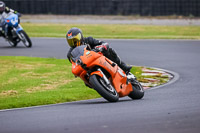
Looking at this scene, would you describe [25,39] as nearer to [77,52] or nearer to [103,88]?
[77,52]

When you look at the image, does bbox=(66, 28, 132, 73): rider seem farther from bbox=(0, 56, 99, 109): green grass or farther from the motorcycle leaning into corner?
the motorcycle leaning into corner

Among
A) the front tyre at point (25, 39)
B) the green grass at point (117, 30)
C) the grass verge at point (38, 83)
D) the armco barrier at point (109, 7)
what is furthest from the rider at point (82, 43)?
the armco barrier at point (109, 7)

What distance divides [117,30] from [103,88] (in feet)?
63.4

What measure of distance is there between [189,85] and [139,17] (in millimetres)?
20918

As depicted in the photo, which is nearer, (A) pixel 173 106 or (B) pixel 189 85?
(A) pixel 173 106

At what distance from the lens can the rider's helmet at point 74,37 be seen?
8.05 meters

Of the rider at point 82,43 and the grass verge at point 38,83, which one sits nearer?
the rider at point 82,43

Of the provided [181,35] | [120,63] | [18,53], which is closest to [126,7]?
[181,35]

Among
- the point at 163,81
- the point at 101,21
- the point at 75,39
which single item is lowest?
the point at 101,21

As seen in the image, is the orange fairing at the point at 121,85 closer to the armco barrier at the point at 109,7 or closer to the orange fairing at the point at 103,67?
the orange fairing at the point at 103,67

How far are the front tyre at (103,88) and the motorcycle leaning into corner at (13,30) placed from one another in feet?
37.7

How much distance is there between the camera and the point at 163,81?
36.8 feet

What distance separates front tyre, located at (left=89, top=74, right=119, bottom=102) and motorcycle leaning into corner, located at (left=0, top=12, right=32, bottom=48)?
11.5 metres

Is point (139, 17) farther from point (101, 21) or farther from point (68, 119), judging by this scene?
point (68, 119)
